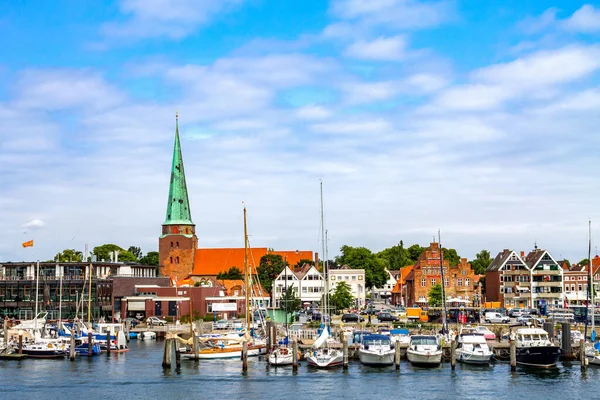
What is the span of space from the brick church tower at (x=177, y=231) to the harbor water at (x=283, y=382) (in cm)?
9120

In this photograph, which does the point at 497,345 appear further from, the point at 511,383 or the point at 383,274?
the point at 383,274

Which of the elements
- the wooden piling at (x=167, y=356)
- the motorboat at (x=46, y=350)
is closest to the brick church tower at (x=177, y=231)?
the motorboat at (x=46, y=350)

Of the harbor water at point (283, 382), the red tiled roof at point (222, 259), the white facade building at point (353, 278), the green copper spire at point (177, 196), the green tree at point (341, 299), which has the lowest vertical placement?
the harbor water at point (283, 382)

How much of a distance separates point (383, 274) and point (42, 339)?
353ft

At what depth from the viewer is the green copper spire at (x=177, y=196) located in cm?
15825

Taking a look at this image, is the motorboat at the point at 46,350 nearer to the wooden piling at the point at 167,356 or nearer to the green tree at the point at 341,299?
the wooden piling at the point at 167,356

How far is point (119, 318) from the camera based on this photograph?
118125mm

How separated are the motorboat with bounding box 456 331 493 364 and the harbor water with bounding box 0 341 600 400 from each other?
74cm

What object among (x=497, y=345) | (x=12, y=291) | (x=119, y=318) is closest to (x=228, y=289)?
(x=119, y=318)

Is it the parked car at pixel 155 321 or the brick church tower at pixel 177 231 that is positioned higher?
the brick church tower at pixel 177 231

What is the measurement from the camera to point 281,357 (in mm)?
64250

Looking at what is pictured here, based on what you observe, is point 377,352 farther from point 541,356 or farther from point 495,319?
point 495,319

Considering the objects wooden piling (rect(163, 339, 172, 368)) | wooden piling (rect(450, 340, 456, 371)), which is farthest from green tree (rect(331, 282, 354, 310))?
wooden piling (rect(450, 340, 456, 371))

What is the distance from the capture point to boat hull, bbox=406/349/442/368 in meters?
63.9
